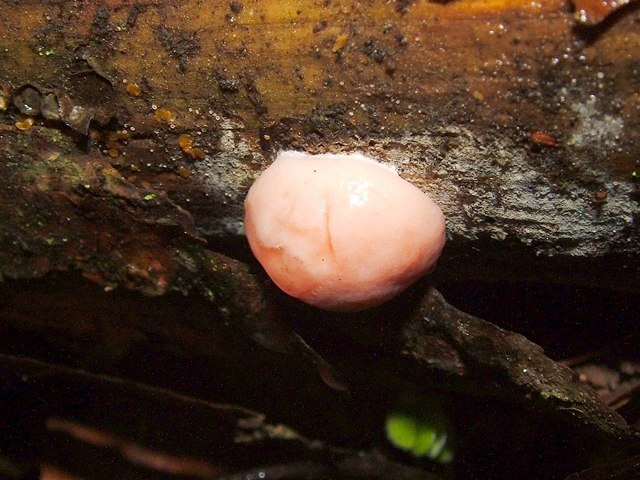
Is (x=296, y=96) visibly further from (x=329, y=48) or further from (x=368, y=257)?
(x=368, y=257)

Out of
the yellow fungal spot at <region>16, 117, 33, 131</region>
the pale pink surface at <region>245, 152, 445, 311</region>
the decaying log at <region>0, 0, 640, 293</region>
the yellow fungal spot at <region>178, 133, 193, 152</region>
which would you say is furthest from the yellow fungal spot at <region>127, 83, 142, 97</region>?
the pale pink surface at <region>245, 152, 445, 311</region>

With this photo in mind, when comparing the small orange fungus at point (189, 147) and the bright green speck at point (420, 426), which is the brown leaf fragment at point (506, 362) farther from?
the small orange fungus at point (189, 147)

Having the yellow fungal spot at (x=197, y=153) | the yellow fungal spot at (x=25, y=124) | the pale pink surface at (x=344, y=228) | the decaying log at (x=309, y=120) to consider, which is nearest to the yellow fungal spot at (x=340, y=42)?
the decaying log at (x=309, y=120)

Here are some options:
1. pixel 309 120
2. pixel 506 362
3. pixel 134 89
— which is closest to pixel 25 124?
pixel 134 89

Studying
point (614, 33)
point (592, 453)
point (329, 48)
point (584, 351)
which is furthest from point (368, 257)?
point (592, 453)

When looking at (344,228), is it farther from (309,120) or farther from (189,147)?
(189,147)

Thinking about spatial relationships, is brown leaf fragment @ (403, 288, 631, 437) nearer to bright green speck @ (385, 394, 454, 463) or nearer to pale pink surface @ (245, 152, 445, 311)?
pale pink surface @ (245, 152, 445, 311)
